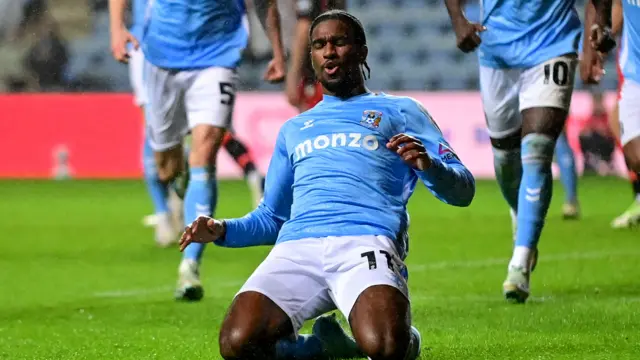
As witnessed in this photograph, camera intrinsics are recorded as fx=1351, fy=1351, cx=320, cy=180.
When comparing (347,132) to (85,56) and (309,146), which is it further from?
(85,56)

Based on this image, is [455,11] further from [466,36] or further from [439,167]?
[439,167]

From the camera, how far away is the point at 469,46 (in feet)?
21.6

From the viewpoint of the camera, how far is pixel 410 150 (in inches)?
161

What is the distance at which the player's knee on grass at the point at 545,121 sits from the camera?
661 cm

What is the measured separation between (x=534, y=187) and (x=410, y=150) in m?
2.65

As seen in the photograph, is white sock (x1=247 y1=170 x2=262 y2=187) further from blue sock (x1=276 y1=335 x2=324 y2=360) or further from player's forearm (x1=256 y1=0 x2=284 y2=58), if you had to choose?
blue sock (x1=276 y1=335 x2=324 y2=360)

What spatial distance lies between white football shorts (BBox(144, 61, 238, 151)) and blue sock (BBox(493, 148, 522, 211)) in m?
1.45

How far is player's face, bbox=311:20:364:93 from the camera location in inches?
181

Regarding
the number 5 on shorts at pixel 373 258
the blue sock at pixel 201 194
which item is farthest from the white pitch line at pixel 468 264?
the number 5 on shorts at pixel 373 258

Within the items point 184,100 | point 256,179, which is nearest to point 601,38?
point 184,100

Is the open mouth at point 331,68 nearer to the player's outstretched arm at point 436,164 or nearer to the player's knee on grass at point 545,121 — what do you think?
the player's outstretched arm at point 436,164

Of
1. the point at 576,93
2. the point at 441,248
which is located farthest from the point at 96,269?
the point at 576,93

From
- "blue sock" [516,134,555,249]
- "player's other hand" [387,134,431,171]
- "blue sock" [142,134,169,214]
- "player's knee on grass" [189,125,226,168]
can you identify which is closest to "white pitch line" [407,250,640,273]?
"blue sock" [516,134,555,249]

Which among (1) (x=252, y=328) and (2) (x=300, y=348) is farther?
(2) (x=300, y=348)
